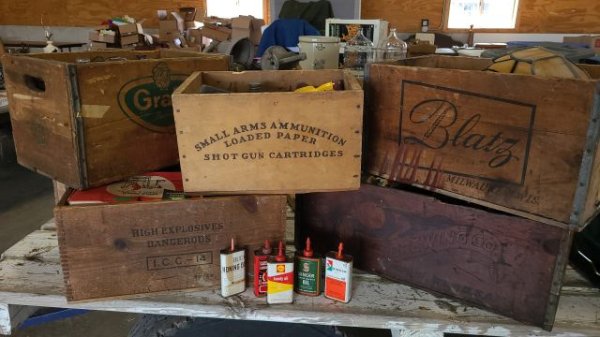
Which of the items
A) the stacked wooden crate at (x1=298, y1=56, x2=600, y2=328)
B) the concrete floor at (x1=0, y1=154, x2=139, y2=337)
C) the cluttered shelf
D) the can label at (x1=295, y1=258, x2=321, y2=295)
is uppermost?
the stacked wooden crate at (x1=298, y1=56, x2=600, y2=328)

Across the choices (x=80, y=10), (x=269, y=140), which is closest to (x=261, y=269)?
(x=269, y=140)

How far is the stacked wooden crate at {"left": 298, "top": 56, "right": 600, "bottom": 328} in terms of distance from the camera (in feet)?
2.99

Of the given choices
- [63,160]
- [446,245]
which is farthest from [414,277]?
[63,160]

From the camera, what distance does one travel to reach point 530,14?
620 cm

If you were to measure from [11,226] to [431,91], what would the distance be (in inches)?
110

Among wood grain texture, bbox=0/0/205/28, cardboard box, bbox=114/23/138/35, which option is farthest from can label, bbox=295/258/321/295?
wood grain texture, bbox=0/0/205/28

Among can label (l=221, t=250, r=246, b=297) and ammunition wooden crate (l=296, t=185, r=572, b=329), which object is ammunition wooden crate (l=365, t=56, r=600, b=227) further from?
can label (l=221, t=250, r=246, b=297)

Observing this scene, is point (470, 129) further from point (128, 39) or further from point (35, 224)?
point (128, 39)

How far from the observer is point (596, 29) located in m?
6.21

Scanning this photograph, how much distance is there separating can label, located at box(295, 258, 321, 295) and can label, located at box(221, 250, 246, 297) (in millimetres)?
125

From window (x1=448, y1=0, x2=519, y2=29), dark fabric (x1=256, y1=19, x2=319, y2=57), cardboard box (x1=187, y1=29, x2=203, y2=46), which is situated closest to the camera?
dark fabric (x1=256, y1=19, x2=319, y2=57)

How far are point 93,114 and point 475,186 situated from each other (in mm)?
876

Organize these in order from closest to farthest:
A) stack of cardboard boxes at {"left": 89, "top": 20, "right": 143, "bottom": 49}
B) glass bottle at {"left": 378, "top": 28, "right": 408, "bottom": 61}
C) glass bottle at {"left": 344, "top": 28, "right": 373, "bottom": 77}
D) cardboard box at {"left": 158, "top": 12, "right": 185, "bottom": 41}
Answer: glass bottle at {"left": 344, "top": 28, "right": 373, "bottom": 77} → glass bottle at {"left": 378, "top": 28, "right": 408, "bottom": 61} → stack of cardboard boxes at {"left": 89, "top": 20, "right": 143, "bottom": 49} → cardboard box at {"left": 158, "top": 12, "right": 185, "bottom": 41}

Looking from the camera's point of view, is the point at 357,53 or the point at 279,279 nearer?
the point at 279,279
